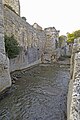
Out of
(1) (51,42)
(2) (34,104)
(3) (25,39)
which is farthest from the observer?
(1) (51,42)

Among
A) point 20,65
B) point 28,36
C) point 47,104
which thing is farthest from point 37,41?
point 47,104

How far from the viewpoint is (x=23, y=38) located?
26.0 m

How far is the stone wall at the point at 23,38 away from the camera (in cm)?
2020

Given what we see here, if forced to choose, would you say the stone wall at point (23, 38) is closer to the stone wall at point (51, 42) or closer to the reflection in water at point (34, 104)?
the stone wall at point (51, 42)

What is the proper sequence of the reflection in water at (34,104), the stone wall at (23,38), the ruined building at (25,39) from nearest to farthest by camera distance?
1. the reflection in water at (34,104)
2. the ruined building at (25,39)
3. the stone wall at (23,38)

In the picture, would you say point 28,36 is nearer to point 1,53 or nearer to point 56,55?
point 56,55

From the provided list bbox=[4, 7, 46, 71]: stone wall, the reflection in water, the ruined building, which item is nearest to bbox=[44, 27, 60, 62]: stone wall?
the ruined building

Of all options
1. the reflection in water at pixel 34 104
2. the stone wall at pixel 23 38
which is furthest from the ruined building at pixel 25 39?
the reflection in water at pixel 34 104

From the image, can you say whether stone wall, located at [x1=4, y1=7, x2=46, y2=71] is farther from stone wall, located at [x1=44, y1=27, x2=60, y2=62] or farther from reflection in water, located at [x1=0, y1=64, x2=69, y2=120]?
reflection in water, located at [x1=0, y1=64, x2=69, y2=120]

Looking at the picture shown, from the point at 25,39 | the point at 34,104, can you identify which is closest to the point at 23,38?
the point at 25,39

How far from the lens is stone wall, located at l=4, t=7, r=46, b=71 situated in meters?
20.2

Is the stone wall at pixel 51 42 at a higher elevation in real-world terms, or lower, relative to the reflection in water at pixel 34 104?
higher

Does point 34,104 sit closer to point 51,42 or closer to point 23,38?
point 23,38

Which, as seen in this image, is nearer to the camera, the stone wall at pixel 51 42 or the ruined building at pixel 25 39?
the ruined building at pixel 25 39
